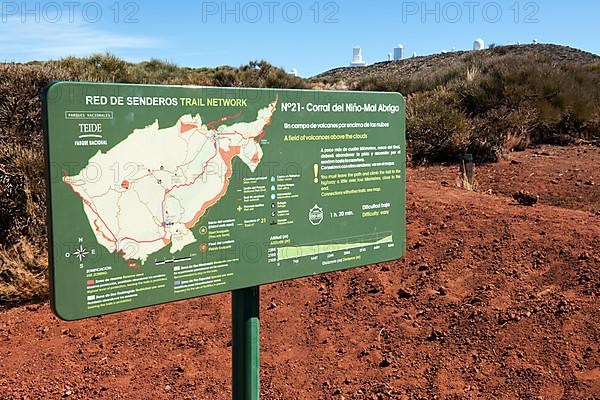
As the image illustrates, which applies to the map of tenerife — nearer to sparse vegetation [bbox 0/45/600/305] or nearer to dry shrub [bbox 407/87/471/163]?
sparse vegetation [bbox 0/45/600/305]

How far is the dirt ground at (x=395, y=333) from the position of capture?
380 centimetres

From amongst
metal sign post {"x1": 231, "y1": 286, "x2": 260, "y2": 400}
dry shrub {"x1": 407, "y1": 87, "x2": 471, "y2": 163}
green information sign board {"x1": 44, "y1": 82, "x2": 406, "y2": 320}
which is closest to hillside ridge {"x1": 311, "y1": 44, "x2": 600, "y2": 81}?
dry shrub {"x1": 407, "y1": 87, "x2": 471, "y2": 163}

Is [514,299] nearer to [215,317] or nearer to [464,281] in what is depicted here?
[464,281]

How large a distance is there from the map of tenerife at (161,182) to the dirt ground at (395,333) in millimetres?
1751

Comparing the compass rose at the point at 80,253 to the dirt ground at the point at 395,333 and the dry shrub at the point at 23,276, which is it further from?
the dry shrub at the point at 23,276

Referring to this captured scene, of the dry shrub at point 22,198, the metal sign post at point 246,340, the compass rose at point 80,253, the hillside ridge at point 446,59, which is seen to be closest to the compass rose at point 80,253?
the compass rose at point 80,253

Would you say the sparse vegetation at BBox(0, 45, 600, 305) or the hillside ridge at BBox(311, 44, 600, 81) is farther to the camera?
the hillside ridge at BBox(311, 44, 600, 81)

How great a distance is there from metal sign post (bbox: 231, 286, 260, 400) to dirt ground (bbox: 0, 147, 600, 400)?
43.5 inches

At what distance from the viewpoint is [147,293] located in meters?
2.34

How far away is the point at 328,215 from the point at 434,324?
1847mm

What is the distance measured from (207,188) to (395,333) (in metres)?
2.23

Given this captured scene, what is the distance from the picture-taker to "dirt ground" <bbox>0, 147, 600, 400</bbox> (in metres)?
3.80

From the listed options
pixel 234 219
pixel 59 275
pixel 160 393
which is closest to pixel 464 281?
pixel 160 393

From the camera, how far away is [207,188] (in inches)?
97.4
